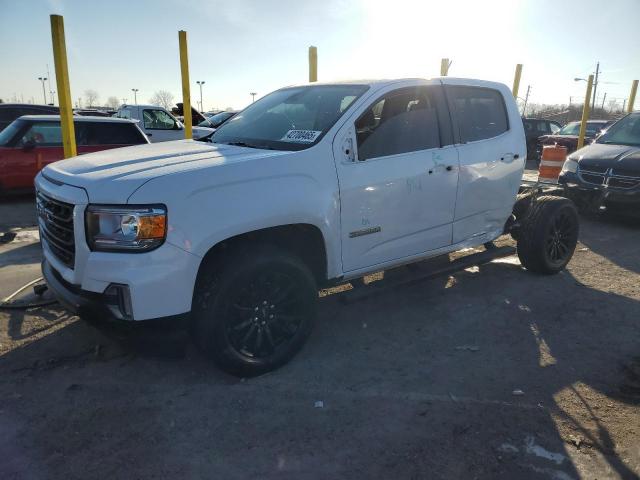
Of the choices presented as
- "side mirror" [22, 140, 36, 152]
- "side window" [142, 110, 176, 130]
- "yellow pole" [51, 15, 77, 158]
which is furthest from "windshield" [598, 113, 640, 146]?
"side window" [142, 110, 176, 130]

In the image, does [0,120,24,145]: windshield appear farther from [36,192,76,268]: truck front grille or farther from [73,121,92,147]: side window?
[36,192,76,268]: truck front grille

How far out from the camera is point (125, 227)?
2715 mm

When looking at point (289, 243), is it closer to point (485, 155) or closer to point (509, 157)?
point (485, 155)

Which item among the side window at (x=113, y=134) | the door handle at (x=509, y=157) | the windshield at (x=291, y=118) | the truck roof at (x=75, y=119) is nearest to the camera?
the windshield at (x=291, y=118)

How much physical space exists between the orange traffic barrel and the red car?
8.56 meters

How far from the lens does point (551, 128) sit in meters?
19.3

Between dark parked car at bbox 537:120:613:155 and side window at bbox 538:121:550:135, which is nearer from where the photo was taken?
dark parked car at bbox 537:120:613:155

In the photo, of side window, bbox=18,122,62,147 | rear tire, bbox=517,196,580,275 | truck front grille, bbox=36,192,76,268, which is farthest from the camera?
side window, bbox=18,122,62,147

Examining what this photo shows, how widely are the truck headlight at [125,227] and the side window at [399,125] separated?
1.52m

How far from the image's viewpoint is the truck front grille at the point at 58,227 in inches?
116

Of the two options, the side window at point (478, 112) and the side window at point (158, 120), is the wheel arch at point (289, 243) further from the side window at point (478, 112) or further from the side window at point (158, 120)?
the side window at point (158, 120)

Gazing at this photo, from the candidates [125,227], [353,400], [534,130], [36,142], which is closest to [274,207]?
[125,227]

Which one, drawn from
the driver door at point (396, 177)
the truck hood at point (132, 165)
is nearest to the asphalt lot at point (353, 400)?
the driver door at point (396, 177)

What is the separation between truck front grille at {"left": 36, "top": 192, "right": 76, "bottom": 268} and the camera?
294cm
